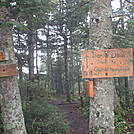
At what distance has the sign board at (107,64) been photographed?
3170 mm

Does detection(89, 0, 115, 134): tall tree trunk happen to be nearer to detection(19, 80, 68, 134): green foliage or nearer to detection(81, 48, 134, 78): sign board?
detection(81, 48, 134, 78): sign board

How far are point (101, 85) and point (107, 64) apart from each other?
1.74 ft

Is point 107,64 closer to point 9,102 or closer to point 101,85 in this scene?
point 101,85

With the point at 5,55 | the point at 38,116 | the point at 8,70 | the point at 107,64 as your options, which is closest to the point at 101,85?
the point at 107,64

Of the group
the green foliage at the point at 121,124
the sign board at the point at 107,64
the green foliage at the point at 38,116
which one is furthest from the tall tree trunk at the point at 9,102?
the green foliage at the point at 121,124

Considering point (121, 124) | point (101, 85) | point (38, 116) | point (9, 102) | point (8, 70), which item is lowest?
point (121, 124)

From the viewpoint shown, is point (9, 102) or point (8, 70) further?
point (9, 102)

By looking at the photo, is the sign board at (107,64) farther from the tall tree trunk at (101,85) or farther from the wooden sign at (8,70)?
the wooden sign at (8,70)

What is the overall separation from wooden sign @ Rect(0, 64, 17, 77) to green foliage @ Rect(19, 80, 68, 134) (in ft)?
8.52

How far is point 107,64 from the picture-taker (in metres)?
3.21

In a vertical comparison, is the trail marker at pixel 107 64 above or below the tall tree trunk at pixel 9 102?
above

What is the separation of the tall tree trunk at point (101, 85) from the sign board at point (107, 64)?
26 centimetres

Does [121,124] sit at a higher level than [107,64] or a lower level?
lower

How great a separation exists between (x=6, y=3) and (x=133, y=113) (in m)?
9.46
